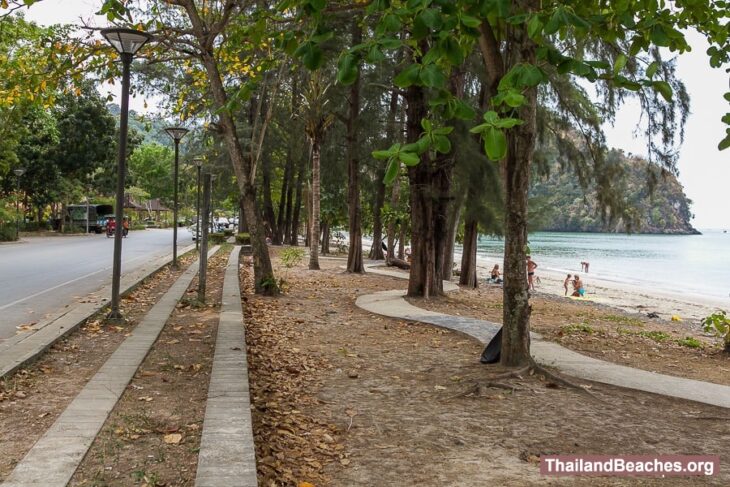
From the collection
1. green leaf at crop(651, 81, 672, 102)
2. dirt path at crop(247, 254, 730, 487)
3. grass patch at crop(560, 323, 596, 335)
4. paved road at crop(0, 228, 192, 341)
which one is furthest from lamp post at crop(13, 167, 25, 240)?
green leaf at crop(651, 81, 672, 102)

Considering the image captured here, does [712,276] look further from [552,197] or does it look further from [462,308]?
[462,308]

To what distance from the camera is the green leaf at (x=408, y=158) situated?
105 inches

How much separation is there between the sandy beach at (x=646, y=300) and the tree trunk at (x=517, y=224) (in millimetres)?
15239

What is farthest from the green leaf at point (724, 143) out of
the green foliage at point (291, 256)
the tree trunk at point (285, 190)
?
the tree trunk at point (285, 190)

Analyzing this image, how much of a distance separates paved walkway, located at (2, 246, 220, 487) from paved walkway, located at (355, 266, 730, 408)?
4287 mm

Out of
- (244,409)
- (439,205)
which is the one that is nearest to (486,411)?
(244,409)

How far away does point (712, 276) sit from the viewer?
4484cm

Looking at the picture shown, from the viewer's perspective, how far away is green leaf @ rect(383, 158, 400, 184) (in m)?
2.73

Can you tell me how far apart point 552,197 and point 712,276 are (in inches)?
1338

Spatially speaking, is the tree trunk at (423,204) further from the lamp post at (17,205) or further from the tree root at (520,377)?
the lamp post at (17,205)

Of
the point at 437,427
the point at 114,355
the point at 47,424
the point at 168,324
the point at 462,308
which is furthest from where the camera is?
the point at 462,308

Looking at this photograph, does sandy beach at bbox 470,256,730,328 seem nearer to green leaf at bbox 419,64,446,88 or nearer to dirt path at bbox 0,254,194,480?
dirt path at bbox 0,254,194,480

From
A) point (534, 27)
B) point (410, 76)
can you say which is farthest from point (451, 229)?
point (410, 76)

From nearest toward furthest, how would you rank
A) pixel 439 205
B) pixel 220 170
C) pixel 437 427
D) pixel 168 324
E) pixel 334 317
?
pixel 437 427 → pixel 168 324 → pixel 334 317 → pixel 439 205 → pixel 220 170
